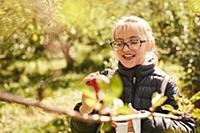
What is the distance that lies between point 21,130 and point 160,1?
2.32m

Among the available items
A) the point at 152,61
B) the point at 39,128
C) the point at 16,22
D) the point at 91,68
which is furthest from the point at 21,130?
the point at 16,22

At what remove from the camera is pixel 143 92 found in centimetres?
252

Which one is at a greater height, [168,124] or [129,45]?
[129,45]

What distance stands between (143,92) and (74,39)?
6340mm

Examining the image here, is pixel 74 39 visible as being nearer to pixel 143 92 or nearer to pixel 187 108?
pixel 143 92

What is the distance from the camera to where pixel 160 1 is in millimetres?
6898

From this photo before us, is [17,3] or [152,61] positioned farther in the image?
[152,61]

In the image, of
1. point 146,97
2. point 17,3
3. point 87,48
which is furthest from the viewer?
point 87,48

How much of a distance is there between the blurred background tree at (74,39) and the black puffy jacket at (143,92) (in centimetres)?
30

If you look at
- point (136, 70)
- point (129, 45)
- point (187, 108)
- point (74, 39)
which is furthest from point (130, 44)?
point (74, 39)

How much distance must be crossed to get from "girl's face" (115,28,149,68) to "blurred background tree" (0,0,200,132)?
6.2 inches

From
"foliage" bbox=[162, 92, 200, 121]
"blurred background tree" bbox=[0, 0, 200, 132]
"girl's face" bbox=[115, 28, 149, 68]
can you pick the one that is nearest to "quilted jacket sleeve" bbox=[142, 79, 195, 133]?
"girl's face" bbox=[115, 28, 149, 68]

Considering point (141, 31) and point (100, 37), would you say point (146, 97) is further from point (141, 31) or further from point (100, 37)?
point (100, 37)

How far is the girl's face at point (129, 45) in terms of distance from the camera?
249 cm
